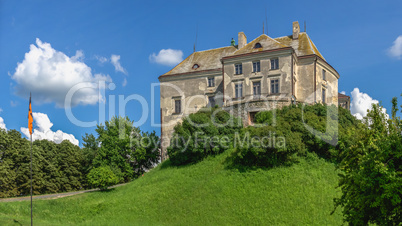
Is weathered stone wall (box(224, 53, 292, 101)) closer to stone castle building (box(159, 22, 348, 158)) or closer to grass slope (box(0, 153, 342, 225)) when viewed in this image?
stone castle building (box(159, 22, 348, 158))

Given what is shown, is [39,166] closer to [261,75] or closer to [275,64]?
[261,75]

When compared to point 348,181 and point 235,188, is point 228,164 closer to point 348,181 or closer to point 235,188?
point 235,188

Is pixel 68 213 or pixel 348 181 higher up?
pixel 348 181

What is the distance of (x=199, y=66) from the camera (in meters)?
43.5

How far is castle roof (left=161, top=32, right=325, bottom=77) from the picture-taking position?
3752 cm

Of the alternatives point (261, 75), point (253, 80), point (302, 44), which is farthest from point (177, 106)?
point (302, 44)

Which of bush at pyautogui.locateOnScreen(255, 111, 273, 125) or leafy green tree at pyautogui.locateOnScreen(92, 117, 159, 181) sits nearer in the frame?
bush at pyautogui.locateOnScreen(255, 111, 273, 125)

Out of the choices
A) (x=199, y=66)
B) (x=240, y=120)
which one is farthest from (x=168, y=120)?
(x=240, y=120)

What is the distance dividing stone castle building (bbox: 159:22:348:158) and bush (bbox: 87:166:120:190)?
344 inches

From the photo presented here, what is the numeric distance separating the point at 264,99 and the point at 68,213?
20.9m

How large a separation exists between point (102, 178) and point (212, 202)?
15489 millimetres

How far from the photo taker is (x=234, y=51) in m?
43.2

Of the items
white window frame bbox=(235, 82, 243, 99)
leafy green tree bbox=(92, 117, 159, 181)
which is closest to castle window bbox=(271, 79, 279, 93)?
white window frame bbox=(235, 82, 243, 99)

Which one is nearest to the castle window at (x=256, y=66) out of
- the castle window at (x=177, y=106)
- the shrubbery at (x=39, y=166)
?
the castle window at (x=177, y=106)
